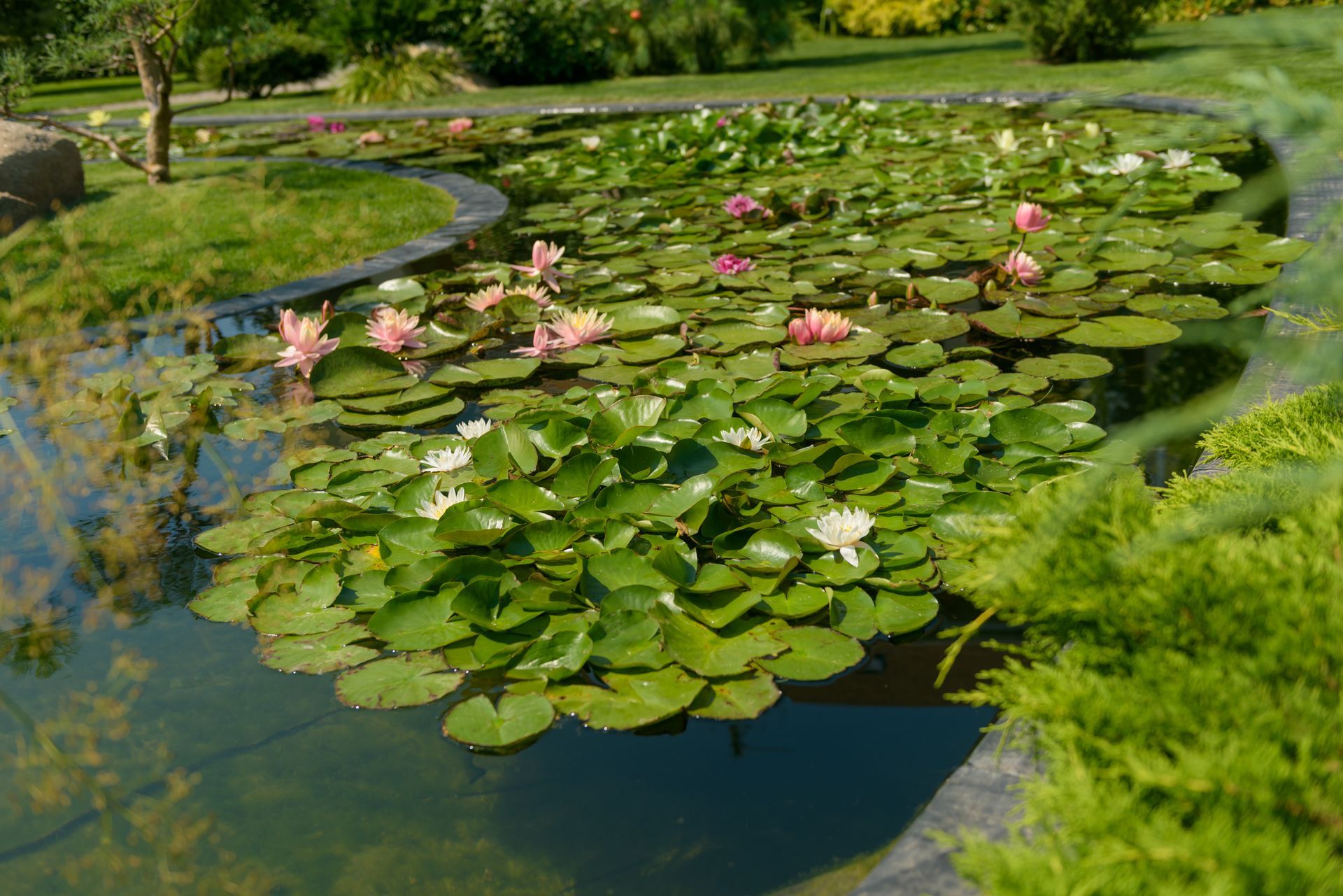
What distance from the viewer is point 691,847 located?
1610mm

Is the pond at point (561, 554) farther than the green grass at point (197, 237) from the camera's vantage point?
No

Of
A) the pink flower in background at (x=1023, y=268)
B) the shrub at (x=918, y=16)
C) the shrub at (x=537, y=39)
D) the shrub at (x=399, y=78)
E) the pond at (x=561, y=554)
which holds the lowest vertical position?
the pond at (x=561, y=554)

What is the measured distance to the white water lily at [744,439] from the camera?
2621 millimetres

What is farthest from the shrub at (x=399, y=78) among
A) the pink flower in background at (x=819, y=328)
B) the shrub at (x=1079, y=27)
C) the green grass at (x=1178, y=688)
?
the green grass at (x=1178, y=688)

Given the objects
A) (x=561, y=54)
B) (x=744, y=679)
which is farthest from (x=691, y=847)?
(x=561, y=54)

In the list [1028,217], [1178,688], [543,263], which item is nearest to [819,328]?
[1028,217]

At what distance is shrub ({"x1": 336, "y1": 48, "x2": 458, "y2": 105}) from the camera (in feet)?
47.0

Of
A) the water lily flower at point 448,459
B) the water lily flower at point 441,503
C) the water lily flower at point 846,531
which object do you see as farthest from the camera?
the water lily flower at point 448,459

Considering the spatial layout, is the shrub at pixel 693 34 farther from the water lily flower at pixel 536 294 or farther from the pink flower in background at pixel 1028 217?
the water lily flower at pixel 536 294

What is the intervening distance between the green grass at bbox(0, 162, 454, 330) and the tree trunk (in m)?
0.27

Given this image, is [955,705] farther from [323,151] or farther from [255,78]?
[255,78]

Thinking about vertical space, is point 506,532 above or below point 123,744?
above

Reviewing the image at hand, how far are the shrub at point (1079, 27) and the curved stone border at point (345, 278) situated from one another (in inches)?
339

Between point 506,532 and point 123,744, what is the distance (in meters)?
0.88
